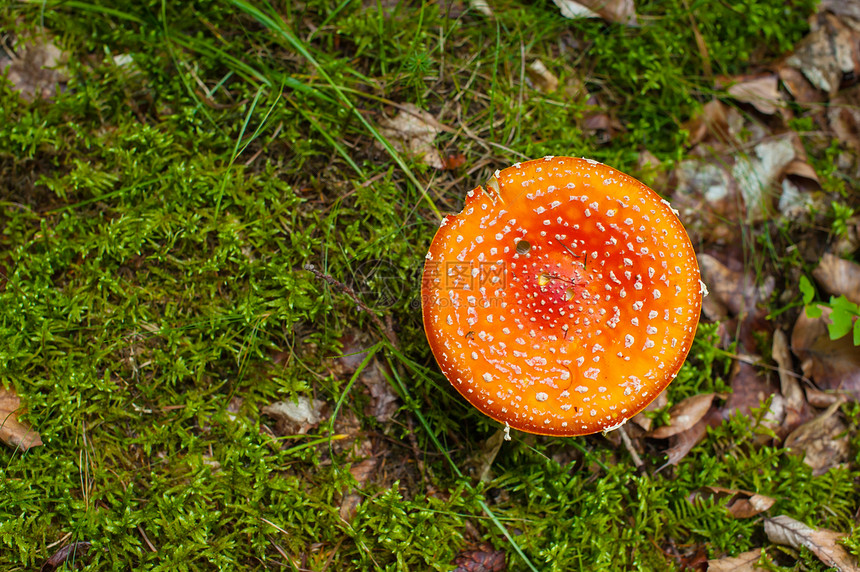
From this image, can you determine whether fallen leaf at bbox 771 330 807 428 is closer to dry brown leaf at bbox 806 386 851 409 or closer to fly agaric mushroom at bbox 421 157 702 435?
dry brown leaf at bbox 806 386 851 409

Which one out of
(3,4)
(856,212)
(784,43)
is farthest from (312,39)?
(856,212)

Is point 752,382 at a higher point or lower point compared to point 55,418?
lower

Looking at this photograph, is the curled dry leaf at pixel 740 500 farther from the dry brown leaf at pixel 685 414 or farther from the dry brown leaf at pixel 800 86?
the dry brown leaf at pixel 800 86

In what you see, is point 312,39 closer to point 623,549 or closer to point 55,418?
point 55,418

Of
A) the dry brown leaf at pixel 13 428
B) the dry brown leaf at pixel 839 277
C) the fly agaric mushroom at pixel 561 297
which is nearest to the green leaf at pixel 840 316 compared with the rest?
the dry brown leaf at pixel 839 277

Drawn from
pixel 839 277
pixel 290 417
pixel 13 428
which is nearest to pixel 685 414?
pixel 839 277

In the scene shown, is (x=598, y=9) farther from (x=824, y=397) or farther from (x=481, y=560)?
(x=481, y=560)
